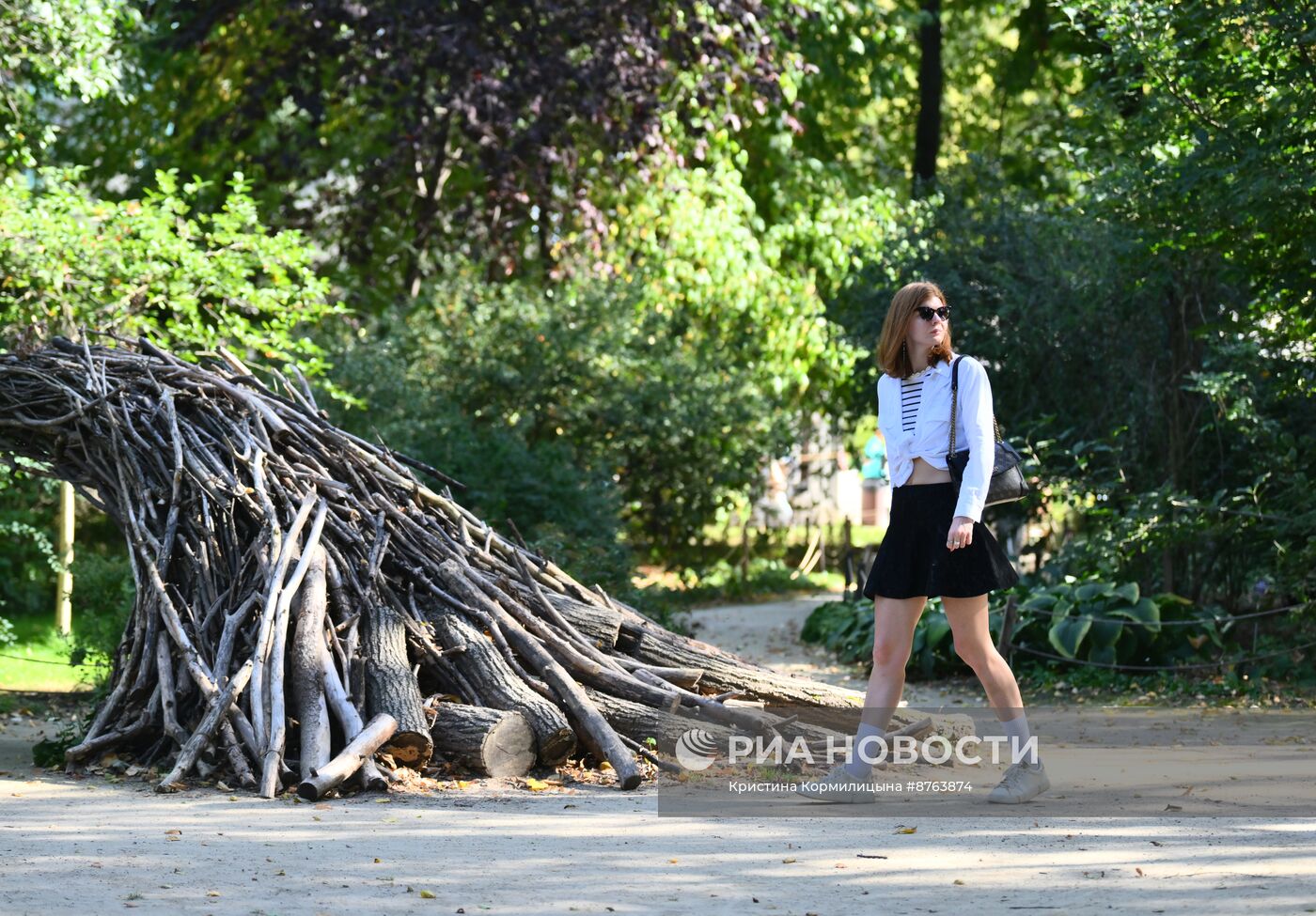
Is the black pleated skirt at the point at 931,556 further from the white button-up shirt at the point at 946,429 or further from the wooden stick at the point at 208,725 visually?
the wooden stick at the point at 208,725

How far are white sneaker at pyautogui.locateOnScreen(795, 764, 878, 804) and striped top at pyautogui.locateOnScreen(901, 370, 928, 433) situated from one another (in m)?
1.36

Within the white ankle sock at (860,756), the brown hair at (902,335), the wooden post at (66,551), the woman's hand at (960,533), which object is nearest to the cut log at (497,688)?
the white ankle sock at (860,756)

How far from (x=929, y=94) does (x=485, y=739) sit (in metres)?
16.8

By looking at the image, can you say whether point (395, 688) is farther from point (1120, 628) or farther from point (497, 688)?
point (1120, 628)

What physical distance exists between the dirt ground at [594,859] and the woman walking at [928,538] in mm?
389

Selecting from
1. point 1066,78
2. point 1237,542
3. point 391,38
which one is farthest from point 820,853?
point 1066,78

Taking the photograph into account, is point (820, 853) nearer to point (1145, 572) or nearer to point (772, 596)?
point (1145, 572)

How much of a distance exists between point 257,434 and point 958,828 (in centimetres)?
417

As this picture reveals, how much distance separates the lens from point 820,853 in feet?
16.2

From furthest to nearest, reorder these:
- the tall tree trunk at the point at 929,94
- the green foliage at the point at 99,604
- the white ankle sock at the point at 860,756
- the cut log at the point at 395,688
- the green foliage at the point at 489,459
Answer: the tall tree trunk at the point at 929,94 < the green foliage at the point at 489,459 < the green foliage at the point at 99,604 < the cut log at the point at 395,688 < the white ankle sock at the point at 860,756

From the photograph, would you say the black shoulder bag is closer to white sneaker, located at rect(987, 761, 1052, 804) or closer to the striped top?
the striped top

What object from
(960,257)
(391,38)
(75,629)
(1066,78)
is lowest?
(75,629)

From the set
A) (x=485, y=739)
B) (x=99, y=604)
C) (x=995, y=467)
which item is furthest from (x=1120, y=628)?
(x=99, y=604)

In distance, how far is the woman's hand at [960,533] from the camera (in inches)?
215
